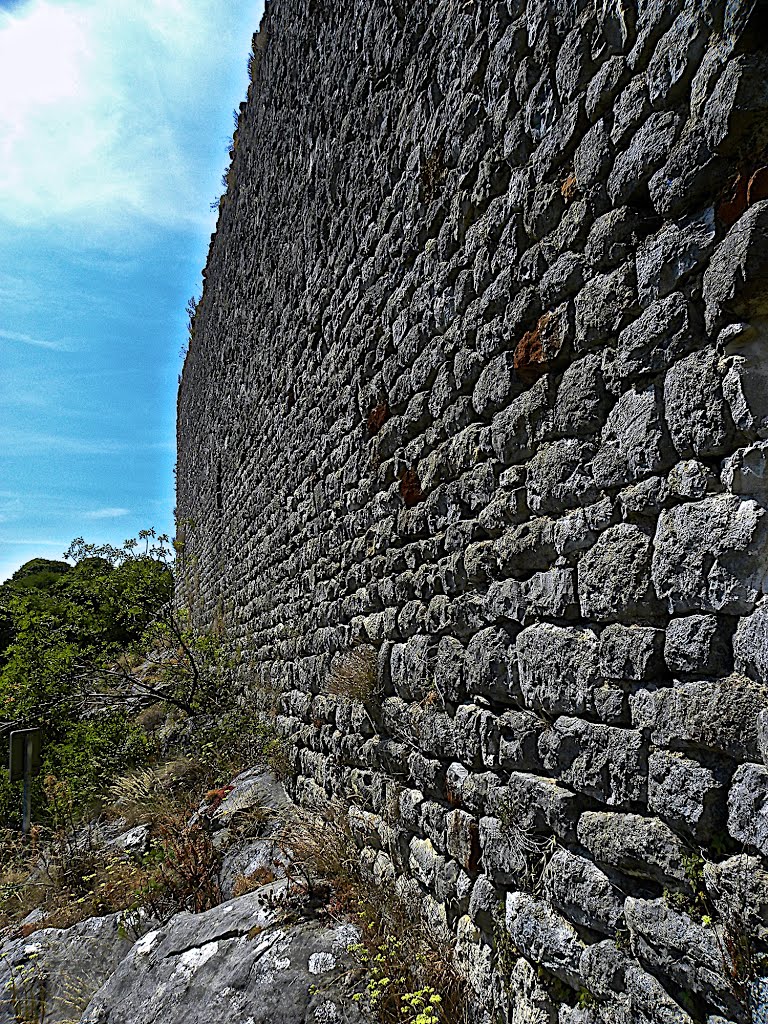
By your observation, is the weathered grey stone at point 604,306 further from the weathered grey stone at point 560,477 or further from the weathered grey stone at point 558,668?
the weathered grey stone at point 558,668

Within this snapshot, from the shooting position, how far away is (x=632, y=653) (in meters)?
1.86

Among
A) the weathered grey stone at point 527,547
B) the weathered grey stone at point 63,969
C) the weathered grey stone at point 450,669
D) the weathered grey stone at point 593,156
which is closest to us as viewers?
the weathered grey stone at point 593,156

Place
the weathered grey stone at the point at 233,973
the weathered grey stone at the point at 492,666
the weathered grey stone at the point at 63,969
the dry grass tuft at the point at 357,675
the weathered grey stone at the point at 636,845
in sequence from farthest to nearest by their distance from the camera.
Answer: the weathered grey stone at the point at 63,969 < the dry grass tuft at the point at 357,675 < the weathered grey stone at the point at 233,973 < the weathered grey stone at the point at 492,666 < the weathered grey stone at the point at 636,845

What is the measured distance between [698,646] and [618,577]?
0.98 feet

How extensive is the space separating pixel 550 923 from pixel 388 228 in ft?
9.92

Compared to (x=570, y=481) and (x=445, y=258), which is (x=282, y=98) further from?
(x=570, y=481)

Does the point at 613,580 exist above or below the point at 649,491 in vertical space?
below

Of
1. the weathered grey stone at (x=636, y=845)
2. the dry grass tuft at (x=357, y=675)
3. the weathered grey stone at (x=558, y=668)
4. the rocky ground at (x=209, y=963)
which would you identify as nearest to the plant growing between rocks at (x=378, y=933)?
the rocky ground at (x=209, y=963)

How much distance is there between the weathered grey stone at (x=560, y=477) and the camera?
6.81 ft

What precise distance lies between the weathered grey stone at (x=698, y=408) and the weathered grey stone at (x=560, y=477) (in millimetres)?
332

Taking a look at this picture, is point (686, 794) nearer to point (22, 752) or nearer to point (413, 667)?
point (413, 667)

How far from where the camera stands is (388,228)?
3674 mm

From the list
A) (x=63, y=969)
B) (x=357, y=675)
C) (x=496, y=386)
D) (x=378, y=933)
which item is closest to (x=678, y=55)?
(x=496, y=386)

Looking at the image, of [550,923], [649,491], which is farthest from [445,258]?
[550,923]
